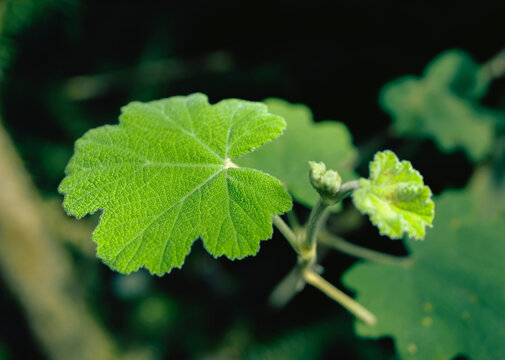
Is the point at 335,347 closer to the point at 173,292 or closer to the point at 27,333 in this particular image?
the point at 173,292

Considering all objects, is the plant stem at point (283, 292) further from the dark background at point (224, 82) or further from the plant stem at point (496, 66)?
the plant stem at point (496, 66)

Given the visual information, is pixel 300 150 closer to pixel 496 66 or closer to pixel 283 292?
pixel 283 292

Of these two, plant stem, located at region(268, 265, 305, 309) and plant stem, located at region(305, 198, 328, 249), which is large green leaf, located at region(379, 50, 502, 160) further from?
plant stem, located at region(305, 198, 328, 249)

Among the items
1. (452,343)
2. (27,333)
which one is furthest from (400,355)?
(27,333)

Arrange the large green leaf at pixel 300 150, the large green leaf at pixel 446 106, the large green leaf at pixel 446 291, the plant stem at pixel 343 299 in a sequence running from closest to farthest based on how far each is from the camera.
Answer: the plant stem at pixel 343 299
the large green leaf at pixel 446 291
the large green leaf at pixel 300 150
the large green leaf at pixel 446 106

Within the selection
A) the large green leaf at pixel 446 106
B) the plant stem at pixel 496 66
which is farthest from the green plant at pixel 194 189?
the plant stem at pixel 496 66

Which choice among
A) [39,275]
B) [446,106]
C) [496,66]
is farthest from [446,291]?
[39,275]
